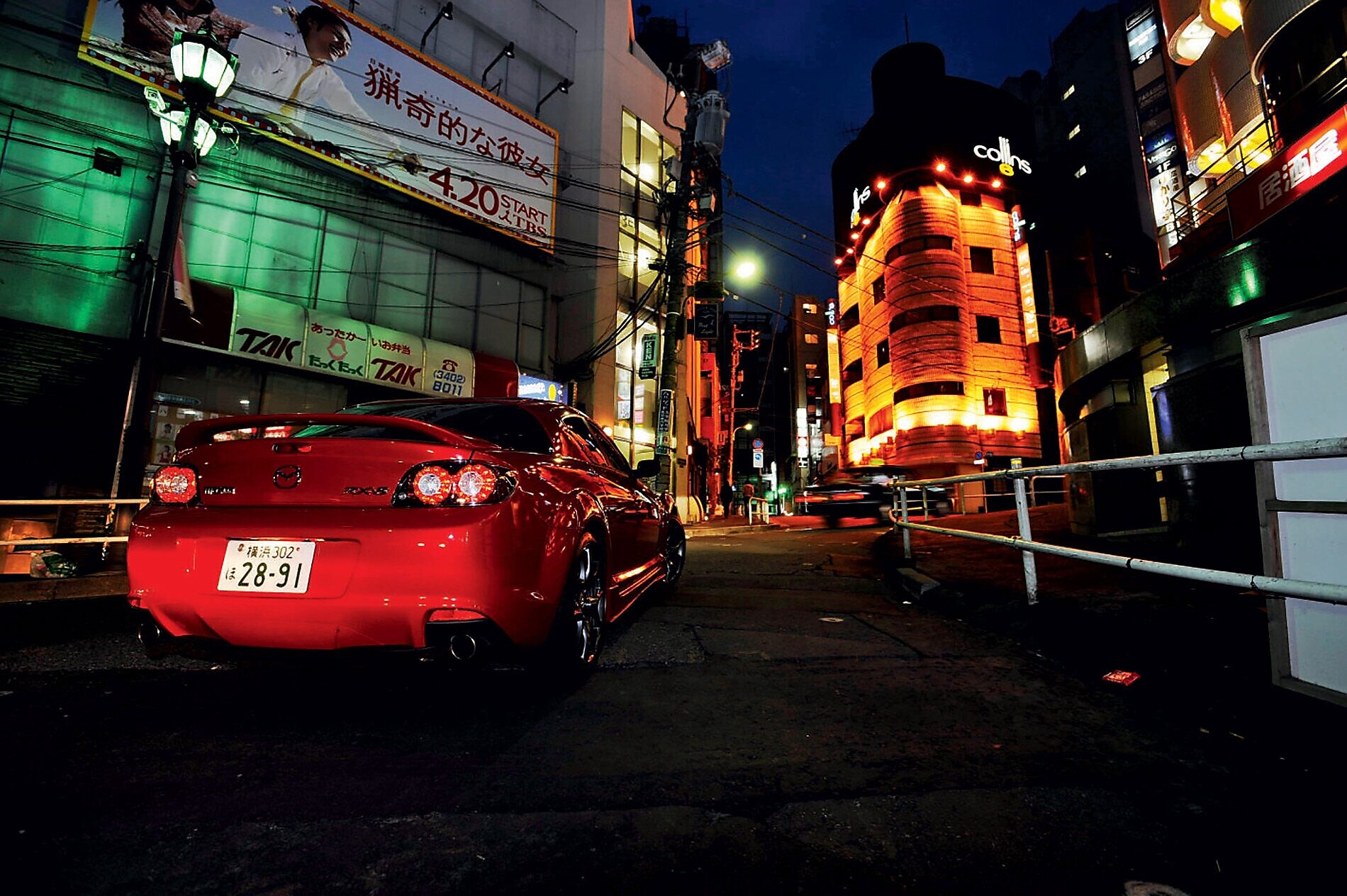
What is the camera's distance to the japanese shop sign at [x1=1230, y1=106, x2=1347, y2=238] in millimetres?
6926

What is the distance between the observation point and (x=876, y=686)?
2.63m

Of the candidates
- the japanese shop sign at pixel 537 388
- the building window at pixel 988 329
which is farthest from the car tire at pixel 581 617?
the building window at pixel 988 329

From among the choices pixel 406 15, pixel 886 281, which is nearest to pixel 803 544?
pixel 406 15

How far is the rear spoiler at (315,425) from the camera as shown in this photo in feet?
7.71

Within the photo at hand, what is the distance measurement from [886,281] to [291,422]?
37.9m

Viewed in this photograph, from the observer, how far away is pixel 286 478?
224cm

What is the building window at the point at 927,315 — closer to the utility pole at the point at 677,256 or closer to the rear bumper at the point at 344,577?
the utility pole at the point at 677,256

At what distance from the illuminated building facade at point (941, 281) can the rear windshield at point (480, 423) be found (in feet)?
103

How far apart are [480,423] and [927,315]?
34.9 m

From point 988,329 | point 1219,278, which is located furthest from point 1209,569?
point 988,329

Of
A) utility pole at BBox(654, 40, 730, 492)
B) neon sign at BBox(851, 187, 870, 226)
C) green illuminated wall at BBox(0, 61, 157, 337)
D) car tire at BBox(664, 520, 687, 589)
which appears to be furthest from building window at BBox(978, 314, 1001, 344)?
green illuminated wall at BBox(0, 61, 157, 337)

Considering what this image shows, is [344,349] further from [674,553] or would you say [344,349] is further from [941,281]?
[941,281]

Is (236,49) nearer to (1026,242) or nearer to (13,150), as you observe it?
(13,150)

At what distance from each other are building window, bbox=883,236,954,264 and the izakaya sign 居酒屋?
29449mm
